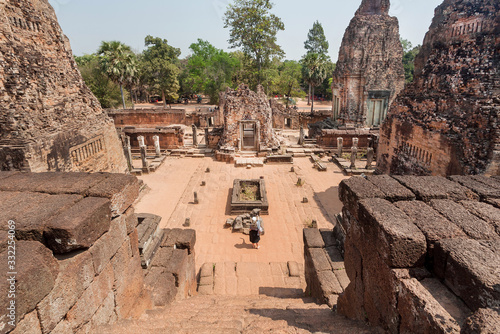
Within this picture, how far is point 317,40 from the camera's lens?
5616cm

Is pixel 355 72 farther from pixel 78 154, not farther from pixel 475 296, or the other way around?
pixel 475 296

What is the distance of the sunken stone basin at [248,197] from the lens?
10750mm

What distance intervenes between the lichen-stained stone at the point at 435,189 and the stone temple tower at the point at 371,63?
20.9m

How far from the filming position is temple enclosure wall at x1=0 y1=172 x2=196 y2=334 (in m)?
2.15

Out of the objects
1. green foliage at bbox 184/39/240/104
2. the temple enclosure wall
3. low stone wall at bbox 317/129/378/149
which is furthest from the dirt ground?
green foliage at bbox 184/39/240/104

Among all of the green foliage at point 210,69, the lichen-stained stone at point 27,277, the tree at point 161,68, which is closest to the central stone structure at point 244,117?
the lichen-stained stone at point 27,277

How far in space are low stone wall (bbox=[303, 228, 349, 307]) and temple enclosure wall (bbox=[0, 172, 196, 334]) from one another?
284cm

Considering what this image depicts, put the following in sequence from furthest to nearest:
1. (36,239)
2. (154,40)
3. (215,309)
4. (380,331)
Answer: (154,40) → (215,309) → (380,331) → (36,239)

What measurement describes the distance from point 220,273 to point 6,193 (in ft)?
16.4

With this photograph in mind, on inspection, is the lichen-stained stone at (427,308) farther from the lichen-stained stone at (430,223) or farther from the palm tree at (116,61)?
the palm tree at (116,61)

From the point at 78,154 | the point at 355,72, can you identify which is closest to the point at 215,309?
the point at 78,154

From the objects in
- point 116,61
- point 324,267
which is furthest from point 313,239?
point 116,61

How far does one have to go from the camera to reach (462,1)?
26.6ft

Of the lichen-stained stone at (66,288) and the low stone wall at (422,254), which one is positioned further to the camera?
the lichen-stained stone at (66,288)
